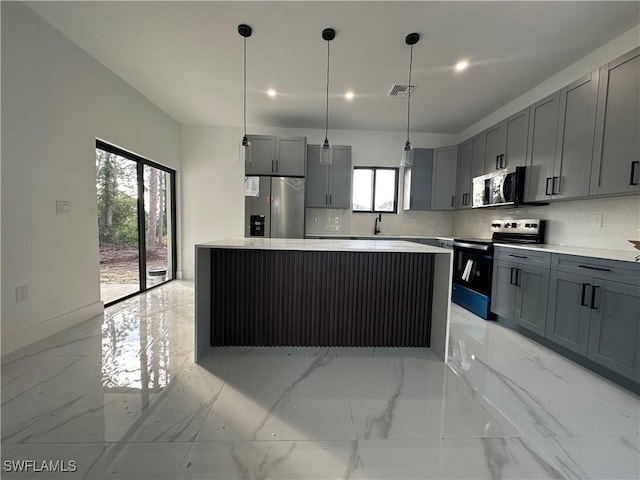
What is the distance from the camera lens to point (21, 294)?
2164 mm

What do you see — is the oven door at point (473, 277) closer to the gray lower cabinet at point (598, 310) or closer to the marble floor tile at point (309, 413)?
the gray lower cabinet at point (598, 310)

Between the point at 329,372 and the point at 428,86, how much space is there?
3.28m

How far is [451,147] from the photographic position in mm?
4453

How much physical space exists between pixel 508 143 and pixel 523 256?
1491 millimetres

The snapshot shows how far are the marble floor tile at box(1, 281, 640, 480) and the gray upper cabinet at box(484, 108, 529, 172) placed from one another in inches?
86.6

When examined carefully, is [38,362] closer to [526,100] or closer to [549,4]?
[549,4]

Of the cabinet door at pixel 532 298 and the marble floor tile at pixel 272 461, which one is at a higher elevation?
the cabinet door at pixel 532 298

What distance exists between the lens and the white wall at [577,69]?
2.25 meters

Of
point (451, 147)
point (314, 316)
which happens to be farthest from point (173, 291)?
point (451, 147)

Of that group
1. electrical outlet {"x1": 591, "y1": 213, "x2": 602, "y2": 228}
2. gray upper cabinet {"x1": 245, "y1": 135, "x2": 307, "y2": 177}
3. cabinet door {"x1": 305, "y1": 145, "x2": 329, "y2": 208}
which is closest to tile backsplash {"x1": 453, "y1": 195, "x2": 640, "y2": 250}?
electrical outlet {"x1": 591, "y1": 213, "x2": 602, "y2": 228}

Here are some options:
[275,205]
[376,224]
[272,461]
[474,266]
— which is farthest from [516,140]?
[272,461]

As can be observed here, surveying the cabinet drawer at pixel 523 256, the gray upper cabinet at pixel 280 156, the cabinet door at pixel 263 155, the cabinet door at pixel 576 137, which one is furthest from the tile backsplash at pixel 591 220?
the cabinet door at pixel 263 155

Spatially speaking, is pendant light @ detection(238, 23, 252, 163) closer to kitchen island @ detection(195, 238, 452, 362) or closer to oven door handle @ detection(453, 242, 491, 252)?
kitchen island @ detection(195, 238, 452, 362)

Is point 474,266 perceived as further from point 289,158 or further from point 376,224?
point 289,158
